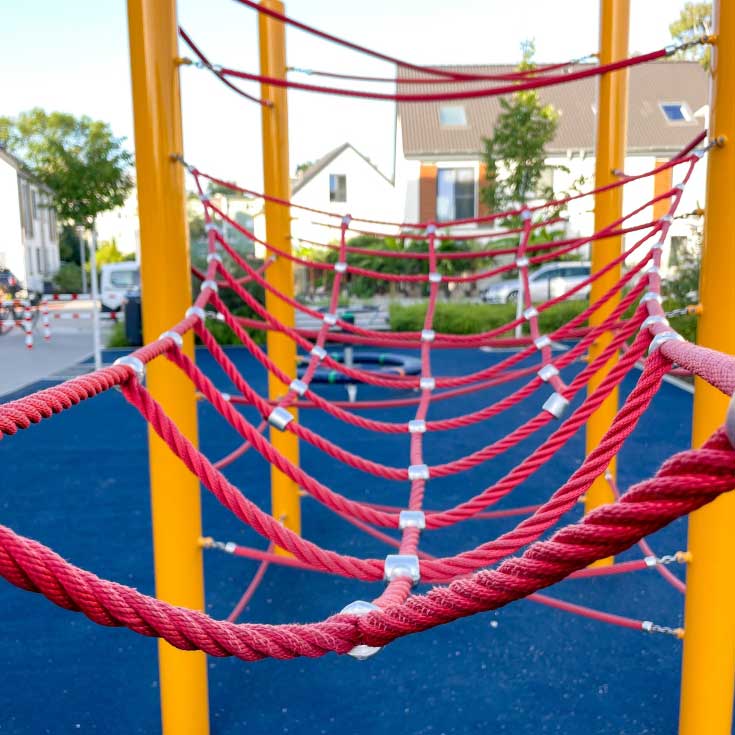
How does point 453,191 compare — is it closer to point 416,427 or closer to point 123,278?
point 123,278

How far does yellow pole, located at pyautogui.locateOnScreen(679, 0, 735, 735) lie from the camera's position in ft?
4.83

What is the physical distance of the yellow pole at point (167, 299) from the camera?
1.55 metres

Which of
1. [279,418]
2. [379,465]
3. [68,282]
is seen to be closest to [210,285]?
[279,418]

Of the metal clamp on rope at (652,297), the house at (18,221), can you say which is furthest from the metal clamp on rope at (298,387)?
the house at (18,221)

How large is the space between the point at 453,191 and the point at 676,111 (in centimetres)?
552

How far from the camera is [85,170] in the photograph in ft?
61.5

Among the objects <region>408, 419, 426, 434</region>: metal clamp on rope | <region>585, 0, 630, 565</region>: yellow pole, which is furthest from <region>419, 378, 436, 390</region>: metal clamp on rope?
<region>585, 0, 630, 565</region>: yellow pole

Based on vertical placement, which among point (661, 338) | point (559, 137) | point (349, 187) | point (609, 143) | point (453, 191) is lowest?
point (661, 338)

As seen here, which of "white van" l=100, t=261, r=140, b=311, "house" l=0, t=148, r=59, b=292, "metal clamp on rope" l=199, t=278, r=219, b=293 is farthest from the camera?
"house" l=0, t=148, r=59, b=292

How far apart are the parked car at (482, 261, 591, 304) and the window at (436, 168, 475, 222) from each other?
3.33 meters

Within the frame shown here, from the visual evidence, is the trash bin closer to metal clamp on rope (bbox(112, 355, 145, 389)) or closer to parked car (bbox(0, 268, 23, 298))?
parked car (bbox(0, 268, 23, 298))

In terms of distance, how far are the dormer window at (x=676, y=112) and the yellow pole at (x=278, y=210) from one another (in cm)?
1660

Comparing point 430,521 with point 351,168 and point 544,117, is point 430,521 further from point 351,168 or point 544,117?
point 351,168

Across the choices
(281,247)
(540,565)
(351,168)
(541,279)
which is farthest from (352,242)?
(540,565)
